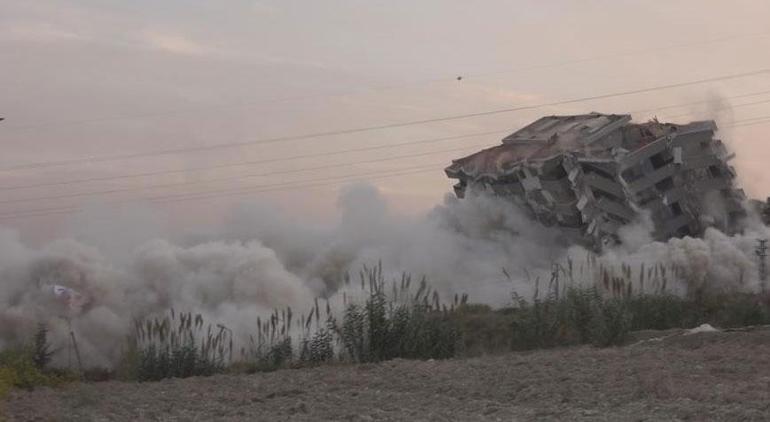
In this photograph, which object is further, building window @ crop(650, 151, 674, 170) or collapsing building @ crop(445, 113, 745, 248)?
building window @ crop(650, 151, 674, 170)

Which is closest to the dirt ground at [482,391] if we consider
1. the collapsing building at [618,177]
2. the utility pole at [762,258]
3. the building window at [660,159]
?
the utility pole at [762,258]

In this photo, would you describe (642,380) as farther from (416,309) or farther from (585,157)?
(585,157)

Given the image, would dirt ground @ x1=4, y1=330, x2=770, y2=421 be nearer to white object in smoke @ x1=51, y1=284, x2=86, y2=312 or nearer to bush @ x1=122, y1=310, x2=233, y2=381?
bush @ x1=122, y1=310, x2=233, y2=381

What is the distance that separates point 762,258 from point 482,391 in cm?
1627

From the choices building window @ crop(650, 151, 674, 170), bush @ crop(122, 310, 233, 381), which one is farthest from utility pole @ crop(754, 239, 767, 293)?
bush @ crop(122, 310, 233, 381)

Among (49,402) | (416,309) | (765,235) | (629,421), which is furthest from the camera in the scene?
(765,235)

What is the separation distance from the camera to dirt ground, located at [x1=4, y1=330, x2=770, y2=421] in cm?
887

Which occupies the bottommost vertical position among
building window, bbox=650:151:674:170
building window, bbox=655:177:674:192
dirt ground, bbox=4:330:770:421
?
dirt ground, bbox=4:330:770:421

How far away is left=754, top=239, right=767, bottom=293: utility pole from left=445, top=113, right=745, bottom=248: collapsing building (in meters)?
1.73

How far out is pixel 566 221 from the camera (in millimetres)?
25766

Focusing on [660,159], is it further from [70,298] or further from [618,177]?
[70,298]

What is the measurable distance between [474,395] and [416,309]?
5.21m

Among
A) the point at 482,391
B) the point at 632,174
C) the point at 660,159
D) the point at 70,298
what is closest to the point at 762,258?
the point at 660,159

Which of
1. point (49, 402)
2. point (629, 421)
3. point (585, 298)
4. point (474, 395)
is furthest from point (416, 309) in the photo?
point (629, 421)
